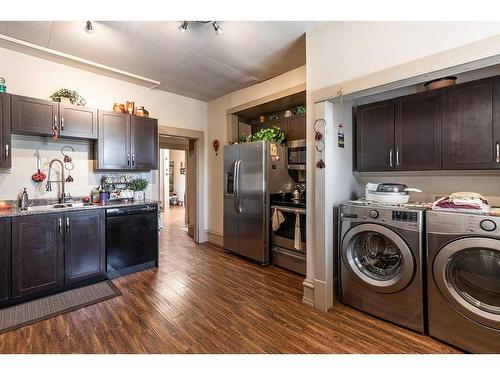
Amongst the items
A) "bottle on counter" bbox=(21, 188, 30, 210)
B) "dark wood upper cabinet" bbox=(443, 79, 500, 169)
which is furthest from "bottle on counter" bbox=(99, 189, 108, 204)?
"dark wood upper cabinet" bbox=(443, 79, 500, 169)

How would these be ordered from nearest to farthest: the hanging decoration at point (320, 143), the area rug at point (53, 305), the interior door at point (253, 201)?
the area rug at point (53, 305), the hanging decoration at point (320, 143), the interior door at point (253, 201)

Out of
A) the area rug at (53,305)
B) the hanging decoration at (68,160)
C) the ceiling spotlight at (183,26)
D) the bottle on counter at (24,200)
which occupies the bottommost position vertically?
the area rug at (53,305)

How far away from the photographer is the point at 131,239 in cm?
313

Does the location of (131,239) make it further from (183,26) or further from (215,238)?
(183,26)

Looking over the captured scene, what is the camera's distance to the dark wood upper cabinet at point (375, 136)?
2.39 m

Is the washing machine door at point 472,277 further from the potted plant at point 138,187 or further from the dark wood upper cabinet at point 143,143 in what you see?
the potted plant at point 138,187

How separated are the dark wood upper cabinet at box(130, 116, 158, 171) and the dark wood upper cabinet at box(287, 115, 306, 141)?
2122 mm

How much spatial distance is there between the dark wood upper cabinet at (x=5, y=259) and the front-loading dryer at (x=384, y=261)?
10.7ft

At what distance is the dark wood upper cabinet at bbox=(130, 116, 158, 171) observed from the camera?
3.37 meters

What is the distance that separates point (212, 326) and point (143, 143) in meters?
2.70

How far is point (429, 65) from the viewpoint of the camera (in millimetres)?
1623

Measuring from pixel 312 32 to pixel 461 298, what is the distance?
2628mm

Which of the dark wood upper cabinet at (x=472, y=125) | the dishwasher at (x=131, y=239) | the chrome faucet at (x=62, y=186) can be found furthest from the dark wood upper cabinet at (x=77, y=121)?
the dark wood upper cabinet at (x=472, y=125)
